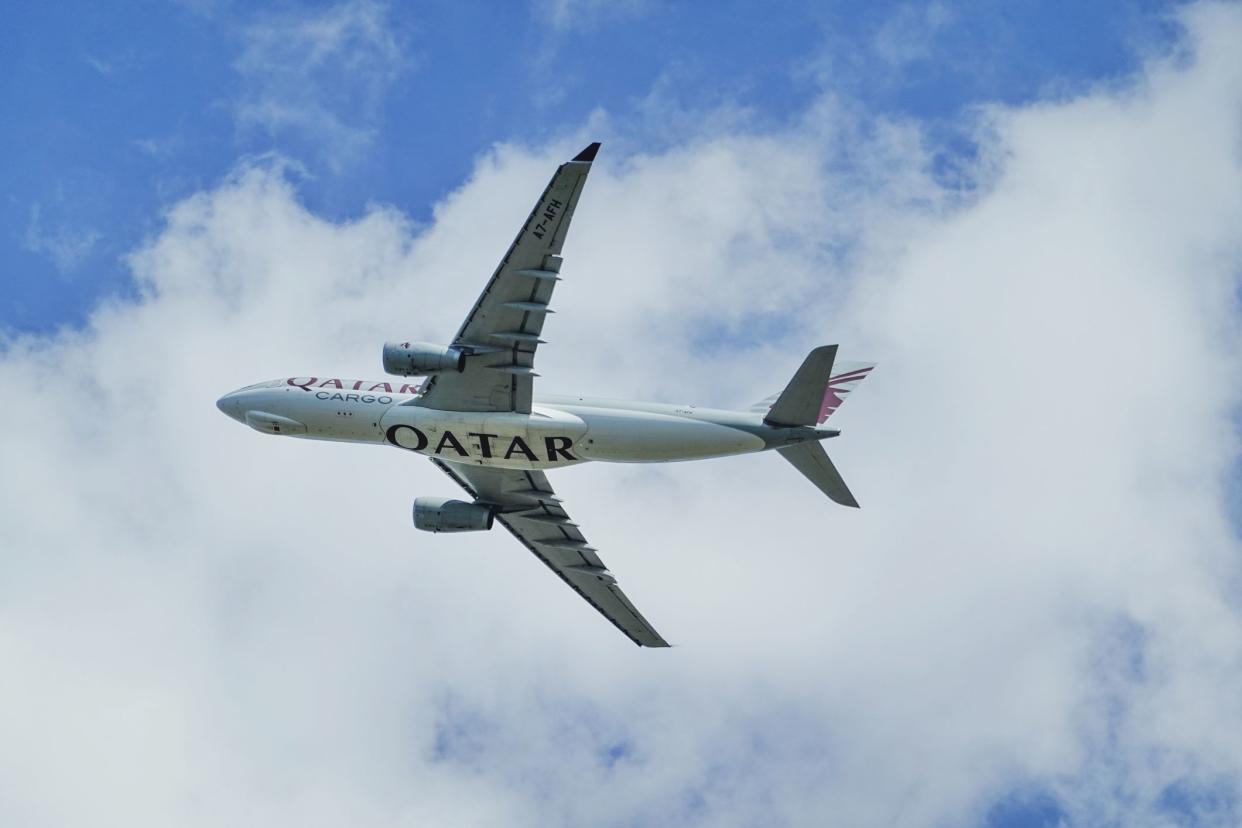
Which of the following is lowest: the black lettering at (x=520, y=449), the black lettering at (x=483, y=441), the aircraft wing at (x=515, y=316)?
the black lettering at (x=520, y=449)

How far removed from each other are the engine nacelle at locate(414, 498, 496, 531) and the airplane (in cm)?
385

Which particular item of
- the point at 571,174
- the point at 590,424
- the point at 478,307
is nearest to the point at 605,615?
the point at 590,424

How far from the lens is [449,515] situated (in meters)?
72.4

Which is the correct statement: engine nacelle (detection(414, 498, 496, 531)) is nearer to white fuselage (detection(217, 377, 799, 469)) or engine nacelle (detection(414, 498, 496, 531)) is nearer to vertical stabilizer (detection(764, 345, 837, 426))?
white fuselage (detection(217, 377, 799, 469))

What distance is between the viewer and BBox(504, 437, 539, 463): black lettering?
214 feet

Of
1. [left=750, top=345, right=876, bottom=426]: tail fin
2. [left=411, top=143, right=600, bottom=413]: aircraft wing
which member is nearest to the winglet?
[left=411, top=143, right=600, bottom=413]: aircraft wing

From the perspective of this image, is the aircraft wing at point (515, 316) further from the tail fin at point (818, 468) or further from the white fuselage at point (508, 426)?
the tail fin at point (818, 468)

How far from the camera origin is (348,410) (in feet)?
218

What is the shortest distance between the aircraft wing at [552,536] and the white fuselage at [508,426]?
504 centimetres

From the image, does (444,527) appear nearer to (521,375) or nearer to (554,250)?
(521,375)

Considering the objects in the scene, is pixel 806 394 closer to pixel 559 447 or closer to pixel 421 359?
pixel 559 447

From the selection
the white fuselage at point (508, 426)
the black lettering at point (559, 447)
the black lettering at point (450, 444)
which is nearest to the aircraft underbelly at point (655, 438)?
the white fuselage at point (508, 426)

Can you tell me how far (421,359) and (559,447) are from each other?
6313 millimetres

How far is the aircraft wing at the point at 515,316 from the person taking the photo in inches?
2270
